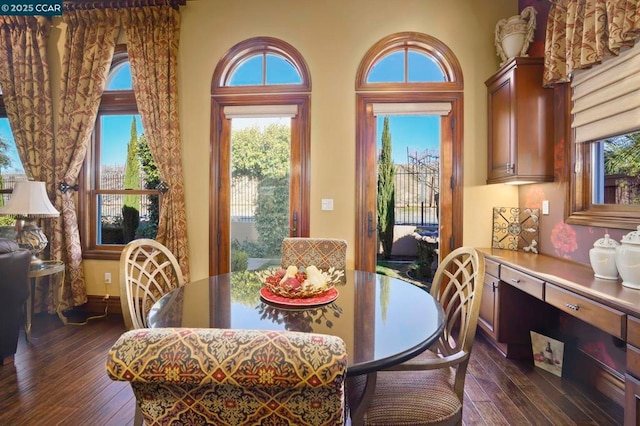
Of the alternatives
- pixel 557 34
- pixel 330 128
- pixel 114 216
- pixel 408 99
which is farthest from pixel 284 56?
pixel 114 216

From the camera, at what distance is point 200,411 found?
0.65 m

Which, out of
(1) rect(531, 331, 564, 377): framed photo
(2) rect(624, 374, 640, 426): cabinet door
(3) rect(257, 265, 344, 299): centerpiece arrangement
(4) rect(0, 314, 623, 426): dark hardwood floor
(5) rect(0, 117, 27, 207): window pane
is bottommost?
(4) rect(0, 314, 623, 426): dark hardwood floor

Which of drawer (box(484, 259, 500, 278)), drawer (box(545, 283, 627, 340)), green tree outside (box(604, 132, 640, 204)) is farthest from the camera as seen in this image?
drawer (box(484, 259, 500, 278))

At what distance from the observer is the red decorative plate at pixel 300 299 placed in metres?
1.35

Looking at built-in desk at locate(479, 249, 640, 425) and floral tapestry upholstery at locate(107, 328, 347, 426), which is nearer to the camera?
floral tapestry upholstery at locate(107, 328, 347, 426)

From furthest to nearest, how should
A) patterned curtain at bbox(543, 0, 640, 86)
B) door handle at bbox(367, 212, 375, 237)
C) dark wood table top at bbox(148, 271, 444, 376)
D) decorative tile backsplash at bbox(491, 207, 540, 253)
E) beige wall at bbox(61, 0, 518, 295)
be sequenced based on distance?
door handle at bbox(367, 212, 375, 237) < beige wall at bbox(61, 0, 518, 295) < decorative tile backsplash at bbox(491, 207, 540, 253) < patterned curtain at bbox(543, 0, 640, 86) < dark wood table top at bbox(148, 271, 444, 376)

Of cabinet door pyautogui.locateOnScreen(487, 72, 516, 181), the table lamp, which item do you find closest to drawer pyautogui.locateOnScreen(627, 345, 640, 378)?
cabinet door pyautogui.locateOnScreen(487, 72, 516, 181)

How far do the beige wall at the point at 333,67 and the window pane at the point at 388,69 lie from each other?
198mm

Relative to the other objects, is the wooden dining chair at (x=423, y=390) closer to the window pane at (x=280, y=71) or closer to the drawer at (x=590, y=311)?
the drawer at (x=590, y=311)

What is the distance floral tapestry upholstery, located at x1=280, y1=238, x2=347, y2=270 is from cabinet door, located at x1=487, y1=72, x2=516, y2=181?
1629mm

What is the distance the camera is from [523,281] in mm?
2164

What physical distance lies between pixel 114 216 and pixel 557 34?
4.44 m

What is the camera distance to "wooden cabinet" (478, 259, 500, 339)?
2486 millimetres

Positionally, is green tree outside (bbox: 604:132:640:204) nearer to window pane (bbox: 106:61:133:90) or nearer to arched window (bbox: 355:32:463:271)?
arched window (bbox: 355:32:463:271)
